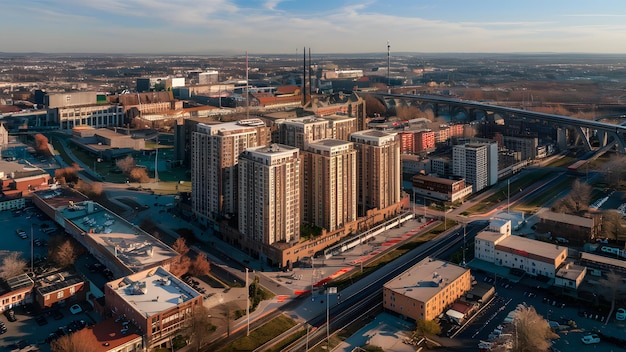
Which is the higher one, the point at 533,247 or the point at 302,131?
the point at 302,131

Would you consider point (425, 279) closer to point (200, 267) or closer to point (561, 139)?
point (200, 267)

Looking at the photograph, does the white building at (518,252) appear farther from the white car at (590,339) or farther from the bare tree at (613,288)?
the white car at (590,339)

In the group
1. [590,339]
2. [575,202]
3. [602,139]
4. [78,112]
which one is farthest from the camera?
[78,112]

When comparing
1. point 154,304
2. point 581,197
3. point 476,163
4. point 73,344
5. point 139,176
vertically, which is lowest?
point 73,344

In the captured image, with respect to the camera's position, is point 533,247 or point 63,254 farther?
point 533,247

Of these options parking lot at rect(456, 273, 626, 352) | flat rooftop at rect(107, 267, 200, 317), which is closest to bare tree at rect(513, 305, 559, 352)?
parking lot at rect(456, 273, 626, 352)

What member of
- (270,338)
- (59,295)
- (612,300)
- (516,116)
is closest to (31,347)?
(59,295)

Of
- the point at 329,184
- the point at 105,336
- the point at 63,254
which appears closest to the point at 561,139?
the point at 329,184

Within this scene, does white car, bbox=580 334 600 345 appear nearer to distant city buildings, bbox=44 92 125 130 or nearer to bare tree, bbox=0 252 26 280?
bare tree, bbox=0 252 26 280
